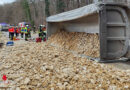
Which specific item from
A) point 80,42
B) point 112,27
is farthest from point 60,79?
point 80,42

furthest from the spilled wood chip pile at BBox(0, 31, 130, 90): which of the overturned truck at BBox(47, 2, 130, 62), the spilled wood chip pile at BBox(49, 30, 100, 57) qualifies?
the spilled wood chip pile at BBox(49, 30, 100, 57)

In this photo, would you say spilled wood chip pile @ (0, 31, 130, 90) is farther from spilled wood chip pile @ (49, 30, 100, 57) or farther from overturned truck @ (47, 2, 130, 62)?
spilled wood chip pile @ (49, 30, 100, 57)

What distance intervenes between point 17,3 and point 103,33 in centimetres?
5575

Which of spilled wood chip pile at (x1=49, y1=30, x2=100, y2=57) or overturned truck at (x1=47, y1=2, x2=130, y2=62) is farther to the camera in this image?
spilled wood chip pile at (x1=49, y1=30, x2=100, y2=57)

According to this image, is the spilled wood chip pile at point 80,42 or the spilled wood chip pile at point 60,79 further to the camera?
the spilled wood chip pile at point 80,42

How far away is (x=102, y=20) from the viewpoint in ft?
14.2

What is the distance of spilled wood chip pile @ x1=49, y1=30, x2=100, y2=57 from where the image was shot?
5.29 metres

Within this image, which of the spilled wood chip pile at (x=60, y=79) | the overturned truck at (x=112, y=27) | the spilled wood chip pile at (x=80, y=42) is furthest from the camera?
the spilled wood chip pile at (x=80, y=42)

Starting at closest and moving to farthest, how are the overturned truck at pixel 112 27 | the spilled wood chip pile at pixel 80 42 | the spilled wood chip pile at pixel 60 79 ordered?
the spilled wood chip pile at pixel 60 79 < the overturned truck at pixel 112 27 < the spilled wood chip pile at pixel 80 42

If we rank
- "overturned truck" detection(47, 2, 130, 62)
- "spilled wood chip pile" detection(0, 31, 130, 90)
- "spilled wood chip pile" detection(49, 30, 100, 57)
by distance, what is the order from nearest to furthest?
"spilled wood chip pile" detection(0, 31, 130, 90), "overturned truck" detection(47, 2, 130, 62), "spilled wood chip pile" detection(49, 30, 100, 57)

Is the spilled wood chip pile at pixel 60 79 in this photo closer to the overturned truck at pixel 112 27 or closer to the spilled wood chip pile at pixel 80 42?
the overturned truck at pixel 112 27

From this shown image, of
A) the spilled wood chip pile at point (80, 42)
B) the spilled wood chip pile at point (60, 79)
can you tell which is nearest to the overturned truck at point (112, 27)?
the spilled wood chip pile at point (80, 42)

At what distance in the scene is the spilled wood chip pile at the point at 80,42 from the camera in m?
5.29

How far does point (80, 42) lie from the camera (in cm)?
621
